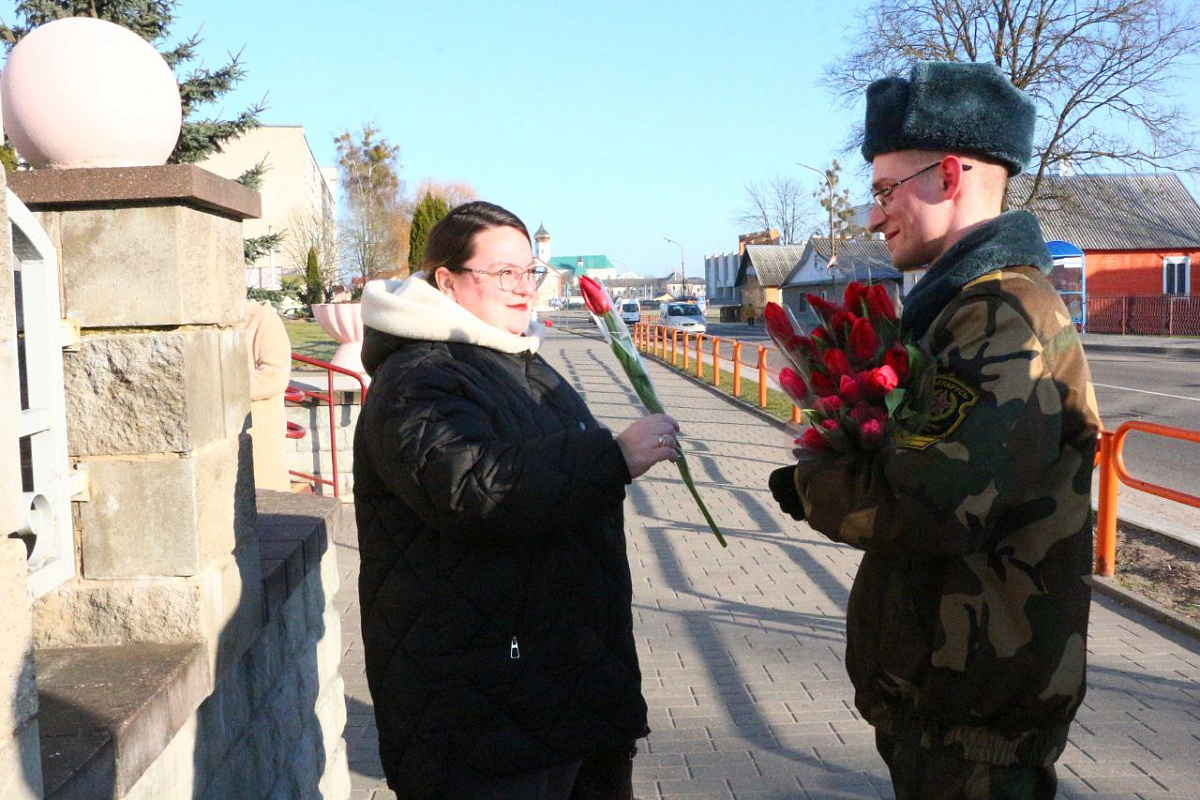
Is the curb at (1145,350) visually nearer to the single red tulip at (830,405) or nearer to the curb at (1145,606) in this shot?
the curb at (1145,606)

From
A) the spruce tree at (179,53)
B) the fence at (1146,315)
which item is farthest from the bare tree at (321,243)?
the fence at (1146,315)

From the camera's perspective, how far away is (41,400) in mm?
2227

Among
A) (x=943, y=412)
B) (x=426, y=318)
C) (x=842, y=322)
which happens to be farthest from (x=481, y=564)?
(x=943, y=412)

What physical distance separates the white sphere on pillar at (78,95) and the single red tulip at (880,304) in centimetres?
158

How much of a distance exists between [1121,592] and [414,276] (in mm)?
4944

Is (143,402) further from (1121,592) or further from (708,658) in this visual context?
(1121,592)

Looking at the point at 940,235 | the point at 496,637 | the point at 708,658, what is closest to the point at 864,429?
the point at 940,235

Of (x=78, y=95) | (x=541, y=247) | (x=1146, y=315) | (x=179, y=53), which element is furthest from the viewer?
(x=1146, y=315)

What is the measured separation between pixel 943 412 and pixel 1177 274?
5332 cm

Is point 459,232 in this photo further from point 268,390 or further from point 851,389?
point 268,390

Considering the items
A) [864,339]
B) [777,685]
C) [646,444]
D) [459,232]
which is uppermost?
[459,232]

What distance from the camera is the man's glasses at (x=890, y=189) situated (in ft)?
7.26

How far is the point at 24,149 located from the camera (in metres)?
2.45

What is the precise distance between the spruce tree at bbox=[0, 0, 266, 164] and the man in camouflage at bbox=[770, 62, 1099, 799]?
575 inches
